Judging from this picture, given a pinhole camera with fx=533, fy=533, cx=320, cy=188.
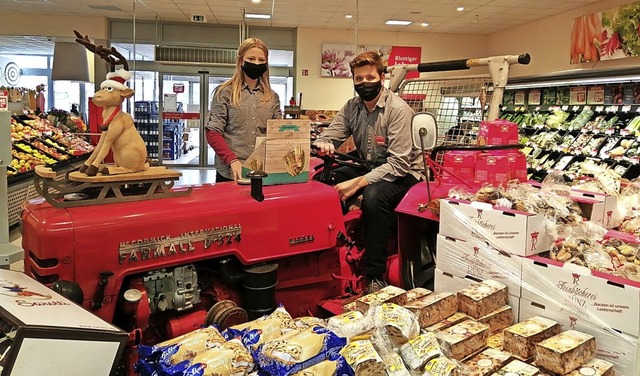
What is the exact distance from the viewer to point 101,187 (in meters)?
2.08

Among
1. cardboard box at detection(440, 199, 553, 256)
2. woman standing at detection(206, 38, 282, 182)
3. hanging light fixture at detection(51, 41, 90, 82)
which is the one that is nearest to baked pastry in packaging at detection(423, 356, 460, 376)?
cardboard box at detection(440, 199, 553, 256)

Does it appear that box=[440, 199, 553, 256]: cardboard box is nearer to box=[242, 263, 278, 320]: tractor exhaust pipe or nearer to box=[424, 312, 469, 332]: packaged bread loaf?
box=[424, 312, 469, 332]: packaged bread loaf

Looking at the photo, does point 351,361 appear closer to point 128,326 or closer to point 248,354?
point 248,354

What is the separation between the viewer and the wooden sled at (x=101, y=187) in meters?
1.99

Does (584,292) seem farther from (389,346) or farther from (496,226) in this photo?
(389,346)

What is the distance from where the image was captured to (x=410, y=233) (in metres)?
2.98

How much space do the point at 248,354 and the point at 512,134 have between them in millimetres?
2194

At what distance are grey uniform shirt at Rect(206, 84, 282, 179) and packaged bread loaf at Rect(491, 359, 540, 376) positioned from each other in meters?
1.94

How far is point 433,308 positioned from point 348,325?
38cm

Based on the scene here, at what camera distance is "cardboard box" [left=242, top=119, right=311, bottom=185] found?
101 inches

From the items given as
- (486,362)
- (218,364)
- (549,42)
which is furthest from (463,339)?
(549,42)

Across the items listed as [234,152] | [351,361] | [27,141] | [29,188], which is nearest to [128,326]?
[351,361]

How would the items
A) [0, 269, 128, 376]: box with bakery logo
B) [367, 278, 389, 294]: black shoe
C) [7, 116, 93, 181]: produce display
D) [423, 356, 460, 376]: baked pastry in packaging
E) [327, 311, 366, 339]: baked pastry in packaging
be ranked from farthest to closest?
1. [7, 116, 93, 181]: produce display
2. [367, 278, 389, 294]: black shoe
3. [327, 311, 366, 339]: baked pastry in packaging
4. [423, 356, 460, 376]: baked pastry in packaging
5. [0, 269, 128, 376]: box with bakery logo

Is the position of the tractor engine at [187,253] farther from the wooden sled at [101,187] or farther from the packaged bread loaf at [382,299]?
the packaged bread loaf at [382,299]
